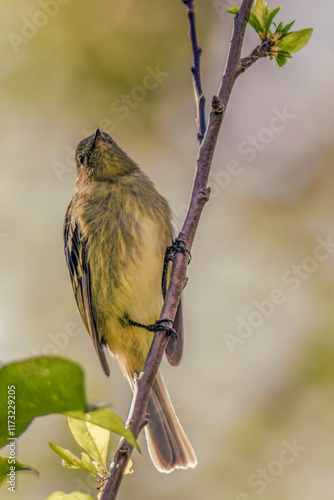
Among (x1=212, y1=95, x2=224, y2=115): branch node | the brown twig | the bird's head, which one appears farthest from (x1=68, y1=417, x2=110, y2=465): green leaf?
the bird's head

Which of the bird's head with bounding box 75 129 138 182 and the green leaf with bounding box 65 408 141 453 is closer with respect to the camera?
the green leaf with bounding box 65 408 141 453

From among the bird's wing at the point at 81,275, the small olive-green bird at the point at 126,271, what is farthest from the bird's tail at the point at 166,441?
the bird's wing at the point at 81,275

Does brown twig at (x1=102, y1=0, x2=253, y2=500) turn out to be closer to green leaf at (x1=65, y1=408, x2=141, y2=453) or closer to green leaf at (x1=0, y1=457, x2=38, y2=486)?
green leaf at (x1=0, y1=457, x2=38, y2=486)

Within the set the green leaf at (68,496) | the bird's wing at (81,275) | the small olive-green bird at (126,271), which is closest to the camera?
the green leaf at (68,496)

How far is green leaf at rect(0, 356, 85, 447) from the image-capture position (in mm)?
1000

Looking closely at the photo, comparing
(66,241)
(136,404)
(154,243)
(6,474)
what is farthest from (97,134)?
(6,474)

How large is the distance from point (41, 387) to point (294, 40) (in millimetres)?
2048

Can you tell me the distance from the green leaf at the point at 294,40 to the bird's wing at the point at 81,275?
7.14ft

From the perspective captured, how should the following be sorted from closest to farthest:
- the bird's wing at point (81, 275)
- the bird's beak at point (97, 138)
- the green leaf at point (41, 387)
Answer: the green leaf at point (41, 387) → the bird's wing at point (81, 275) → the bird's beak at point (97, 138)

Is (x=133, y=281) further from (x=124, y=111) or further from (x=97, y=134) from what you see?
(x=124, y=111)

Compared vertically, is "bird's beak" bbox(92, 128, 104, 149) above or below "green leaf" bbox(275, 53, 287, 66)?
below

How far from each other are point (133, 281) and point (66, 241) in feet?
2.81

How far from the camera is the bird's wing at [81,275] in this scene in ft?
13.9

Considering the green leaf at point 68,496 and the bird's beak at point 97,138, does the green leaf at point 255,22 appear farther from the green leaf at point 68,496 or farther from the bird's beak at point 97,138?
the bird's beak at point 97,138
